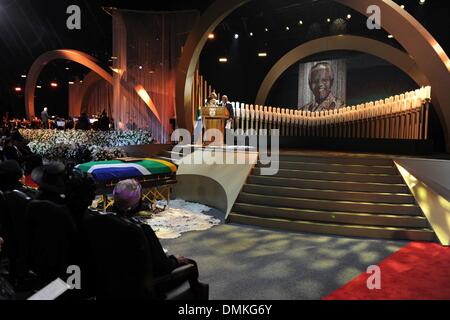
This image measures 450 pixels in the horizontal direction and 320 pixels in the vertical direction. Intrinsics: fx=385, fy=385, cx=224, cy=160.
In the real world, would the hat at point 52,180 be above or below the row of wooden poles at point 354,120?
below

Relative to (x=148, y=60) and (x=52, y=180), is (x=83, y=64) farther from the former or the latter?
(x=52, y=180)

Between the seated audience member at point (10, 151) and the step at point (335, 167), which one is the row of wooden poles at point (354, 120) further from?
the seated audience member at point (10, 151)

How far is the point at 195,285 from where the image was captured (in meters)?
2.57

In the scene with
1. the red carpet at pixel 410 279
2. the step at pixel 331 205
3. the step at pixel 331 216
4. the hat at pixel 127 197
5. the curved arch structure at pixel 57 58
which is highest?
the curved arch structure at pixel 57 58

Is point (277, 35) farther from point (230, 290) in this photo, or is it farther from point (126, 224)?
point (126, 224)

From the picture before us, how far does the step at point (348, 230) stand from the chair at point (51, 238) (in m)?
3.55

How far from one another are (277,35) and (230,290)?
Result: 1343 cm

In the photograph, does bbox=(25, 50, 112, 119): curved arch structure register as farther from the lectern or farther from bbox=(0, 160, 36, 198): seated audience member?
bbox=(0, 160, 36, 198): seated audience member

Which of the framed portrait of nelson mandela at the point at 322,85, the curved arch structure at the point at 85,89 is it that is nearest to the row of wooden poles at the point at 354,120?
the framed portrait of nelson mandela at the point at 322,85

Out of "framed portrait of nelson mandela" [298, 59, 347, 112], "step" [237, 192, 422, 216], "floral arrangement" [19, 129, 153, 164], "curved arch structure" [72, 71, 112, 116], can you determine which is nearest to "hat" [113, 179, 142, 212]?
"step" [237, 192, 422, 216]

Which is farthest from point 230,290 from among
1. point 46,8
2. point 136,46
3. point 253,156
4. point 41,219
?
point 46,8

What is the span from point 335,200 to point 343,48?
28.4 feet

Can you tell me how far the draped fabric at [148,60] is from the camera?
41.4 ft

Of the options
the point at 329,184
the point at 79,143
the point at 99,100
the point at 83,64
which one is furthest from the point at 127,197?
the point at 99,100
